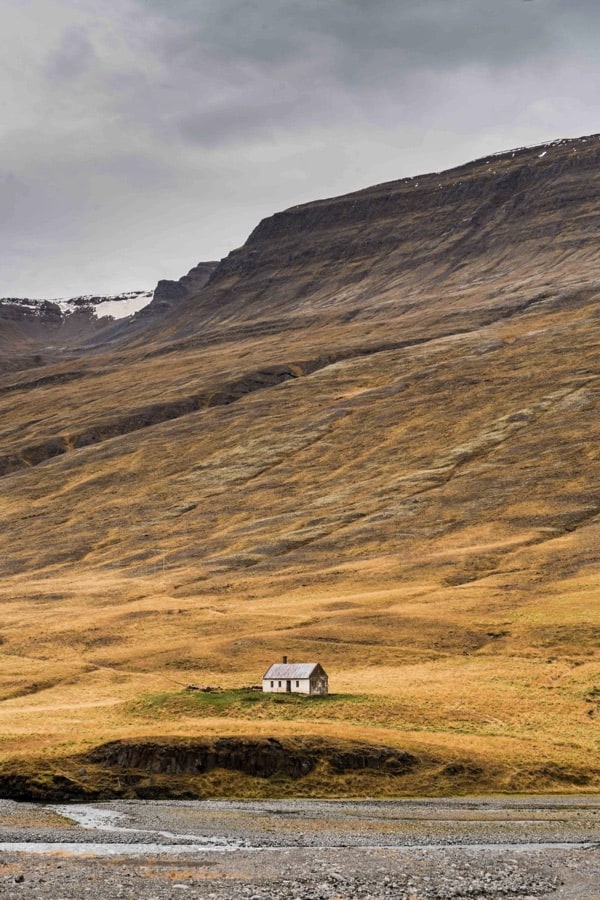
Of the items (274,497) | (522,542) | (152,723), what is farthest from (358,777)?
(274,497)

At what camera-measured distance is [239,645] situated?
108938mm

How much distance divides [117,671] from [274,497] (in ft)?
302

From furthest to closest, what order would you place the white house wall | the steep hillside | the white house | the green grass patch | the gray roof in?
the gray roof
the white house
the white house wall
the green grass patch
the steep hillside

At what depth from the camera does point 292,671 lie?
278 ft

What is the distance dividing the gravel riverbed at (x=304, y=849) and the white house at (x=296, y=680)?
23186 millimetres

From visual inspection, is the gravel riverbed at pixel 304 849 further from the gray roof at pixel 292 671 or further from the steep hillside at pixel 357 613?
the gray roof at pixel 292 671

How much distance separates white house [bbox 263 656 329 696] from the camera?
8319 cm

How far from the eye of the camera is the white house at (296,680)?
83188mm

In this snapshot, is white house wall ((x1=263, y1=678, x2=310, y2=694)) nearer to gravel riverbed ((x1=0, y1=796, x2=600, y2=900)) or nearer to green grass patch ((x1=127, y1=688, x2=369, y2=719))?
green grass patch ((x1=127, y1=688, x2=369, y2=719))

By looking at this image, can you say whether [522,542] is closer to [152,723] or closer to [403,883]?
[152,723]

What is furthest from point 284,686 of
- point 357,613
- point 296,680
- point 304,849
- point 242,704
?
point 304,849

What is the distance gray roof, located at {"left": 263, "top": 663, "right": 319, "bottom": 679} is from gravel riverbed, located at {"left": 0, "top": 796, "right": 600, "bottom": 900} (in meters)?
23.7

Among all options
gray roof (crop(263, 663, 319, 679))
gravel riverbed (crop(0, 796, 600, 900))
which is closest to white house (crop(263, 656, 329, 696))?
gray roof (crop(263, 663, 319, 679))

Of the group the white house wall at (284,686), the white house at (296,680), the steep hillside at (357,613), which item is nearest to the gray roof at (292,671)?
the white house at (296,680)
